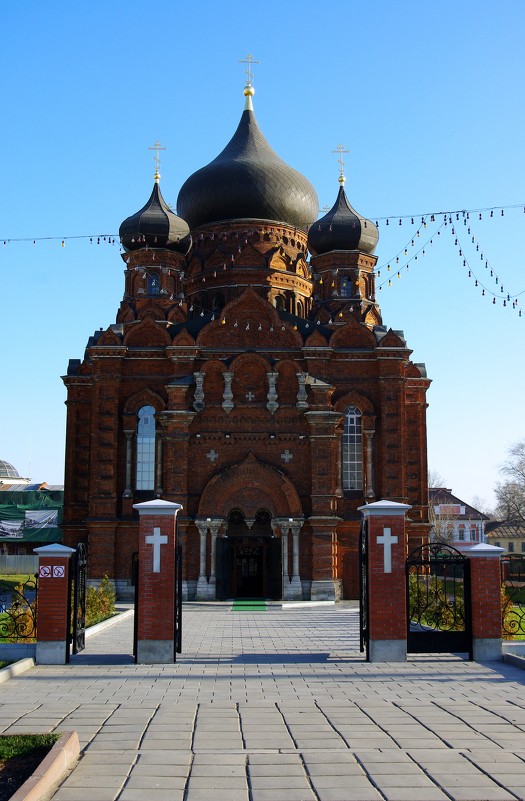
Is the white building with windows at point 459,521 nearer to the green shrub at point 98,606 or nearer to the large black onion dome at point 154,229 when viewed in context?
the large black onion dome at point 154,229

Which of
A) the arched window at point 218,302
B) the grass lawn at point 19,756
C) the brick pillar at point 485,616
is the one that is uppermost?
the arched window at point 218,302

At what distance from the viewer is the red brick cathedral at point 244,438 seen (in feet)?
101

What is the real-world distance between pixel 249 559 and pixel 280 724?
22.5m

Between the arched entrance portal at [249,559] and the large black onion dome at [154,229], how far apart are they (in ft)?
37.7

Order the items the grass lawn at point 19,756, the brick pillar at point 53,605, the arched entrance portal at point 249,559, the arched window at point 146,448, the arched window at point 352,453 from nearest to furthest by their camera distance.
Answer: the grass lawn at point 19,756 < the brick pillar at point 53,605 < the arched entrance portal at point 249,559 < the arched window at point 146,448 < the arched window at point 352,453

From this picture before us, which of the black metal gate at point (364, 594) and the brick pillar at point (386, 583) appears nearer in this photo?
the brick pillar at point (386, 583)

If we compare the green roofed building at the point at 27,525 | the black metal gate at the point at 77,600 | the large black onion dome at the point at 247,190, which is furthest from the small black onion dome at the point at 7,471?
the black metal gate at the point at 77,600

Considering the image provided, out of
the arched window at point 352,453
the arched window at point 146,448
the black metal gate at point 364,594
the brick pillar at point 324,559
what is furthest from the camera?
the arched window at point 352,453

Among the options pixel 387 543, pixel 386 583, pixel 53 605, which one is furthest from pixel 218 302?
pixel 53 605

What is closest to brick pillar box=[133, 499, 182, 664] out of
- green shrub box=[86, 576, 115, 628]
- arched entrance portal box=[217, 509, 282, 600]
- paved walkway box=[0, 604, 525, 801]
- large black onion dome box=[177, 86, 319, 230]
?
paved walkway box=[0, 604, 525, 801]

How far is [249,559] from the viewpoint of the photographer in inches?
1246

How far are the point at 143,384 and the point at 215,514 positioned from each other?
548 cm

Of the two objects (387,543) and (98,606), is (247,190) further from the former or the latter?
(387,543)

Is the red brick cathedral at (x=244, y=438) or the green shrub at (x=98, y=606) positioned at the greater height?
the red brick cathedral at (x=244, y=438)
